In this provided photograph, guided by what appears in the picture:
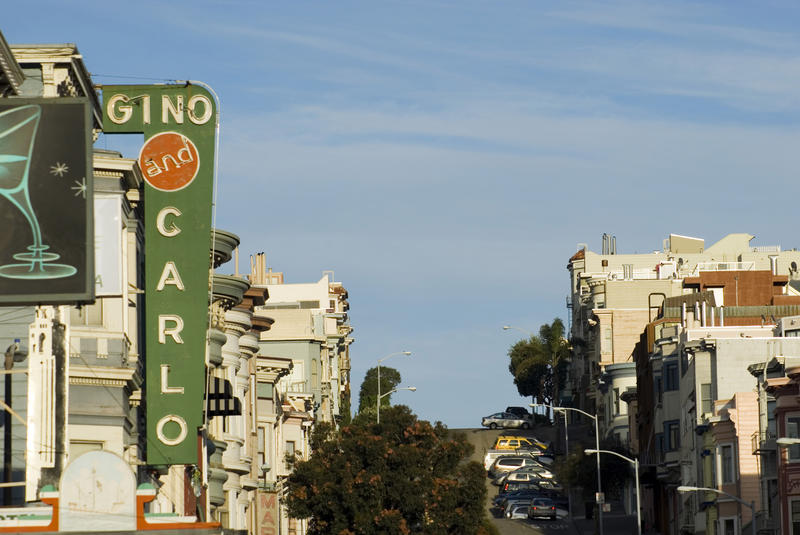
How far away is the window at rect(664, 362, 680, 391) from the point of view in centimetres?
9944

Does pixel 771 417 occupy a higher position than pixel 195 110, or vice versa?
pixel 195 110

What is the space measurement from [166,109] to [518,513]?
64.1 metres

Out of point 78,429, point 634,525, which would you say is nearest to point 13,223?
point 78,429

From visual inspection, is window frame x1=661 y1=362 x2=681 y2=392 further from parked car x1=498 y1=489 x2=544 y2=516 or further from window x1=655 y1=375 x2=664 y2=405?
parked car x1=498 y1=489 x2=544 y2=516

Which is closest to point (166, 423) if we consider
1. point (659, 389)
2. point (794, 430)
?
point (794, 430)

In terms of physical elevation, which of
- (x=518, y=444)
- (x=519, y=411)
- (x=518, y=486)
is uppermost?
(x=519, y=411)

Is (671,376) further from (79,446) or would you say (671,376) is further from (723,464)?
(79,446)

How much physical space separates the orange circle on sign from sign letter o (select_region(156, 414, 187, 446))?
5.67m

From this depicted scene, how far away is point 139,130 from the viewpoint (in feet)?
142

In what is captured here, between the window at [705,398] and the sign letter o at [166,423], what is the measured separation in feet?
173

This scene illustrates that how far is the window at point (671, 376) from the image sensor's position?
326 feet

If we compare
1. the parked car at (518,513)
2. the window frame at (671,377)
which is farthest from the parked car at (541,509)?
the window frame at (671,377)

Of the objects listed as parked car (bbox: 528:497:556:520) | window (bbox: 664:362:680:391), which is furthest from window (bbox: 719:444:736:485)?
parked car (bbox: 528:497:556:520)

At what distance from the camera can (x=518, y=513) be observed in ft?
340
